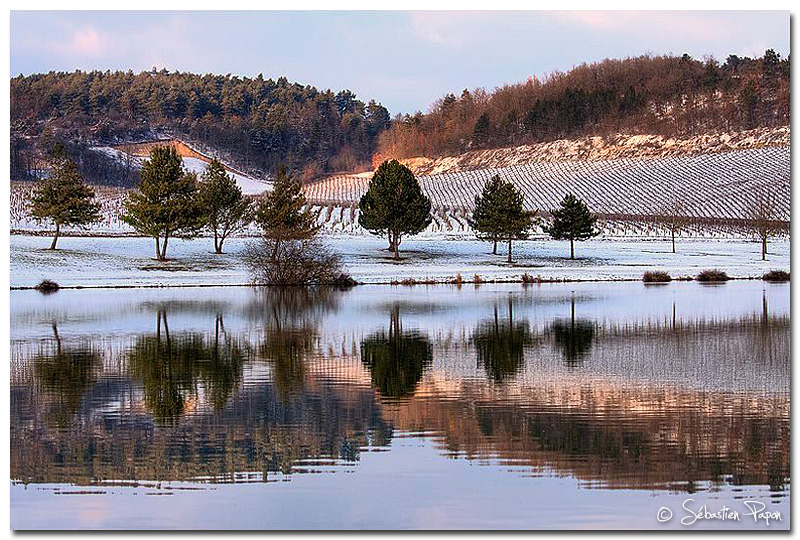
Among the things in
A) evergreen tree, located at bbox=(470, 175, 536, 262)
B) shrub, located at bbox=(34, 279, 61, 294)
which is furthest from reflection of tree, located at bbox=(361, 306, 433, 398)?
evergreen tree, located at bbox=(470, 175, 536, 262)

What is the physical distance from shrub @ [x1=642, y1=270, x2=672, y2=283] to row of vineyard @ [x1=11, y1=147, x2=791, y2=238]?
27.1 meters

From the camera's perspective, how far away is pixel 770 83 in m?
172

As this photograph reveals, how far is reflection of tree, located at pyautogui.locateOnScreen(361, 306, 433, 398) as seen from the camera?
1989cm

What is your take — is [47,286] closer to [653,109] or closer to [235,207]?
[235,207]

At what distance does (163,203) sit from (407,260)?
16.8 m

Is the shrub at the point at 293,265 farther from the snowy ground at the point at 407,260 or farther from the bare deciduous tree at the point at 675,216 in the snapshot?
the bare deciduous tree at the point at 675,216

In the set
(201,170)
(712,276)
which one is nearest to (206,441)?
(712,276)

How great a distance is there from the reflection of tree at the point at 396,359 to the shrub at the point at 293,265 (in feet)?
94.2

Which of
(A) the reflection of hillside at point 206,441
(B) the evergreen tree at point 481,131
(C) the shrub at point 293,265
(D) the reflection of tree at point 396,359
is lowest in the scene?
(A) the reflection of hillside at point 206,441

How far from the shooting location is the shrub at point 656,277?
61.6 metres

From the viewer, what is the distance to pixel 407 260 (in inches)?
2992

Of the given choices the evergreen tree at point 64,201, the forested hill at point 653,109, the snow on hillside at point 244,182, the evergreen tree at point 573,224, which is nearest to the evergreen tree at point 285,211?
the evergreen tree at point 64,201

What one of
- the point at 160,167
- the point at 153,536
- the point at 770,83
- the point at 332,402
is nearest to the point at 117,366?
the point at 332,402

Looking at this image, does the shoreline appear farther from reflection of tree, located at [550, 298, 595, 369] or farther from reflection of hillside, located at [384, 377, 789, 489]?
reflection of hillside, located at [384, 377, 789, 489]
